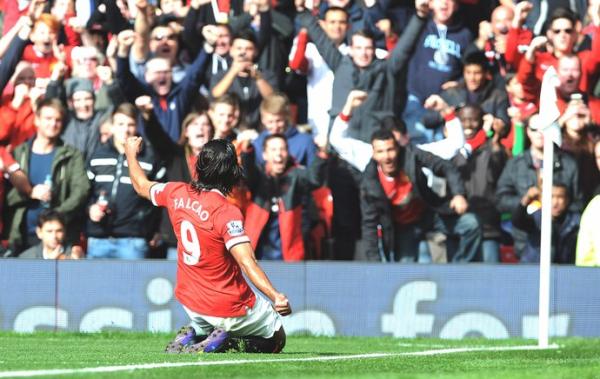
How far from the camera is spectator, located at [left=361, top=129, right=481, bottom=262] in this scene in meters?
15.6

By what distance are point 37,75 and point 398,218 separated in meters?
5.55

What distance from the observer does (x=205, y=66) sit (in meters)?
16.8

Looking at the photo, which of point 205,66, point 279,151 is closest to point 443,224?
point 279,151

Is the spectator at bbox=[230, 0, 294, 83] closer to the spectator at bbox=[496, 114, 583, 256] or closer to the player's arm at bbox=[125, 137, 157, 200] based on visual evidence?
the spectator at bbox=[496, 114, 583, 256]

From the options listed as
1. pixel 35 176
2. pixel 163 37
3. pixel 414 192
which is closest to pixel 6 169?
pixel 35 176

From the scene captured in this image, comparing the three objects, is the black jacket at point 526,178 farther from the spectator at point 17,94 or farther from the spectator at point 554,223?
the spectator at point 17,94

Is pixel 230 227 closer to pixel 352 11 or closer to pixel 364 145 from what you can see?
pixel 364 145

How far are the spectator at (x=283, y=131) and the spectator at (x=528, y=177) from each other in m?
2.45

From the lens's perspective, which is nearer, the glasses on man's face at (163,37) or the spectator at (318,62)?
the spectator at (318,62)

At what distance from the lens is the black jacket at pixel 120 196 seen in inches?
627

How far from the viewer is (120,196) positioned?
16.0m

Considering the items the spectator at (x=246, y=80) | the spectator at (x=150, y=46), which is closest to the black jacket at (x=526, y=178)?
the spectator at (x=246, y=80)

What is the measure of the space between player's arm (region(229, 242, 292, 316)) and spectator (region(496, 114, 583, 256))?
6.63 meters

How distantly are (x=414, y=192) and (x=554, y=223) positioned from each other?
175 cm
